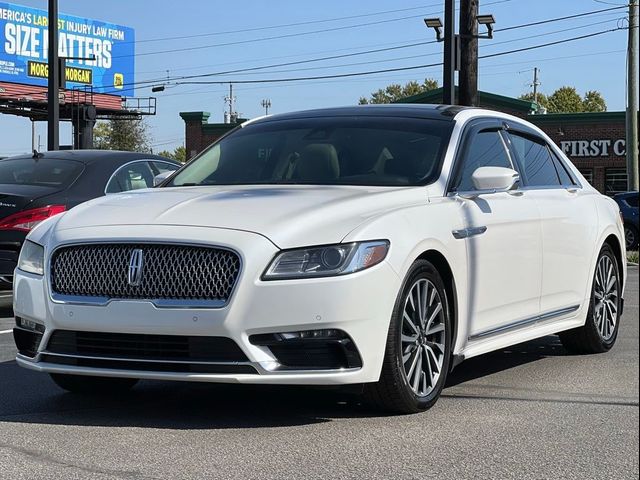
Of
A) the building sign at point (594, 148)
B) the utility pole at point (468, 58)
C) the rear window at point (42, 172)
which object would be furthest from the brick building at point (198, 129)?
the rear window at point (42, 172)

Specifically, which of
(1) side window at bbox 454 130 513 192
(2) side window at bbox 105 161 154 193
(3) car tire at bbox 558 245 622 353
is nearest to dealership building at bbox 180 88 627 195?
(2) side window at bbox 105 161 154 193

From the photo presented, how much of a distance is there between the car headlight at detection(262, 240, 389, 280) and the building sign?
4034cm

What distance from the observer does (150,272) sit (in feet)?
17.6

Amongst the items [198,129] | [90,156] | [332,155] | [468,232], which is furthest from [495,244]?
[198,129]

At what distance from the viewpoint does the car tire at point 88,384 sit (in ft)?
20.5

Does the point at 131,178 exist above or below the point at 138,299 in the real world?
above

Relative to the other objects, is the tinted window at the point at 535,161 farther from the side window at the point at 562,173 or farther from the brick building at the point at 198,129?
the brick building at the point at 198,129

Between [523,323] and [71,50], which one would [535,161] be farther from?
[71,50]

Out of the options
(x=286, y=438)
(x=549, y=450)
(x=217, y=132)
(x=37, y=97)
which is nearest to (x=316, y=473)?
(x=286, y=438)

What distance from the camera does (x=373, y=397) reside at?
5.52 metres

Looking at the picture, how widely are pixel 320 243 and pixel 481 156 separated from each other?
1910 millimetres

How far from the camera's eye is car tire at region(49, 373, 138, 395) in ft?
20.5

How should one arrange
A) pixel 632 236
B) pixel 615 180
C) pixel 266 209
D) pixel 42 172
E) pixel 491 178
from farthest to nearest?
pixel 615 180 → pixel 632 236 → pixel 42 172 → pixel 491 178 → pixel 266 209

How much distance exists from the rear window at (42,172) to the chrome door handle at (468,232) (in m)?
5.35
